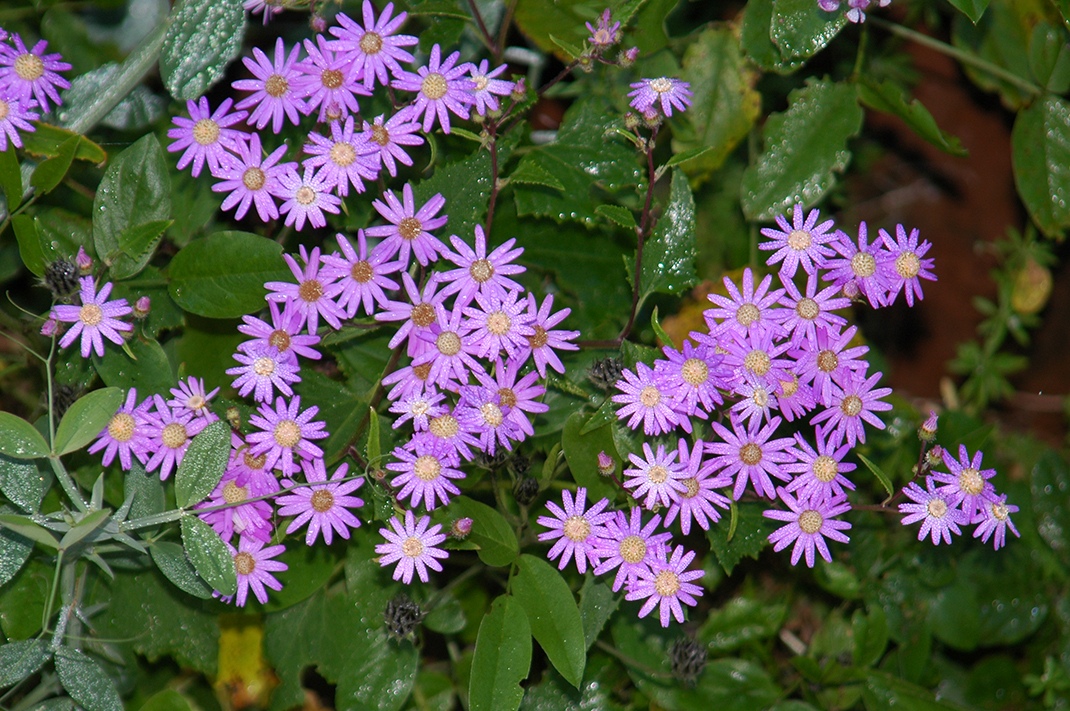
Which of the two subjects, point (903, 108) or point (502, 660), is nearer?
point (502, 660)

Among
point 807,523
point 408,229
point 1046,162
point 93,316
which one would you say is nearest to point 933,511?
point 807,523

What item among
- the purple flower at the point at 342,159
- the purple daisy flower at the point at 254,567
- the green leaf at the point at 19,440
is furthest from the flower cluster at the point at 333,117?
the purple daisy flower at the point at 254,567

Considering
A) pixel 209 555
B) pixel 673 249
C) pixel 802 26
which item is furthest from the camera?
pixel 802 26

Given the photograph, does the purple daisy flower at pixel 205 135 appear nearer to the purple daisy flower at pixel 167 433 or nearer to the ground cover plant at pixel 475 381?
the ground cover plant at pixel 475 381

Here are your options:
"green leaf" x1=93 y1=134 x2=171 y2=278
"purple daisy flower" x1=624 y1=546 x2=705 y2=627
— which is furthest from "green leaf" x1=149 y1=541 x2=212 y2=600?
"purple daisy flower" x1=624 y1=546 x2=705 y2=627

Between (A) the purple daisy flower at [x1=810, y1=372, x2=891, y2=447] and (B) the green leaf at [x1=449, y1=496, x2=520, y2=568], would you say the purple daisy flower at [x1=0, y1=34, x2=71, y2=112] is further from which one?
(A) the purple daisy flower at [x1=810, y1=372, x2=891, y2=447]

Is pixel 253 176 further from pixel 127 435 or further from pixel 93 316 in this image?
pixel 127 435

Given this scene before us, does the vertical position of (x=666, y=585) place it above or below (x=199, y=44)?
below

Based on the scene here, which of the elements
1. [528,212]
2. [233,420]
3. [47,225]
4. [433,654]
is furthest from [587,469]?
[47,225]
